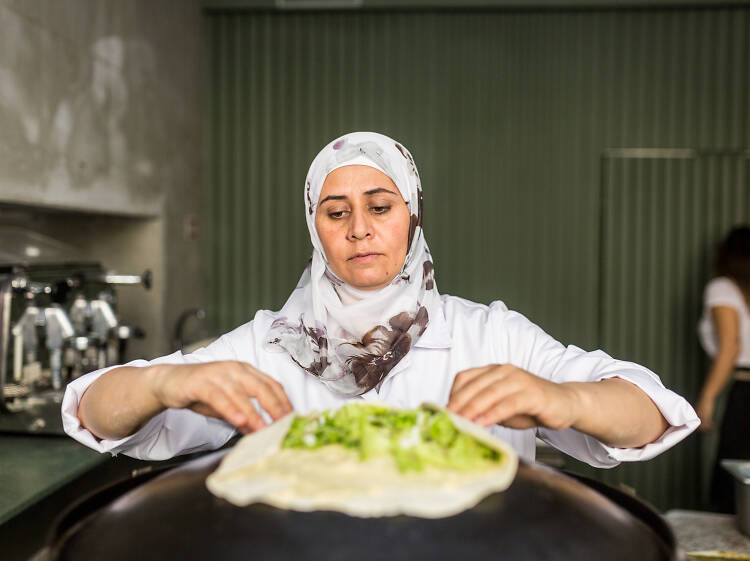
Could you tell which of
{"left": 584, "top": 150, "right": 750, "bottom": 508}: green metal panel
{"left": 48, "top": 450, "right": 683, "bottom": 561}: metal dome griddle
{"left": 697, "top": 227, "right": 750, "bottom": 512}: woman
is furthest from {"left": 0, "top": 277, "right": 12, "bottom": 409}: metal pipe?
{"left": 584, "top": 150, "right": 750, "bottom": 508}: green metal panel

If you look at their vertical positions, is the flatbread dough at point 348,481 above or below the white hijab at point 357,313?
below

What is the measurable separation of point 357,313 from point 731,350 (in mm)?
2368

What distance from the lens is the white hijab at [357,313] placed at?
1.33m

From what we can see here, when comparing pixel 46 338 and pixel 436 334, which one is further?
pixel 46 338

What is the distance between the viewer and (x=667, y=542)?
0.67 m

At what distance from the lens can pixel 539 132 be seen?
3.81 meters

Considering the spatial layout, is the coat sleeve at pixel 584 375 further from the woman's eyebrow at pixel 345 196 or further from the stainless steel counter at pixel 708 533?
the stainless steel counter at pixel 708 533

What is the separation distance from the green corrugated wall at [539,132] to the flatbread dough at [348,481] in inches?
124

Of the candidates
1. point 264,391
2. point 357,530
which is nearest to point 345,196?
point 264,391

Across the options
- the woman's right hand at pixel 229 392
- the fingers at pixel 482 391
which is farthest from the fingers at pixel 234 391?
the fingers at pixel 482 391

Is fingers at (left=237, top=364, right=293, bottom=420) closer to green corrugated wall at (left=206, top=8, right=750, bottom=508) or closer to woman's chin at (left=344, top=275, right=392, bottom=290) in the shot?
woman's chin at (left=344, top=275, right=392, bottom=290)

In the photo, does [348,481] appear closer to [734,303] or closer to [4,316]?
[4,316]

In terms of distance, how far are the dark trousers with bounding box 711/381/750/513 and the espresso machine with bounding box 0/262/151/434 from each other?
264cm

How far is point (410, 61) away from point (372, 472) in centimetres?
347
